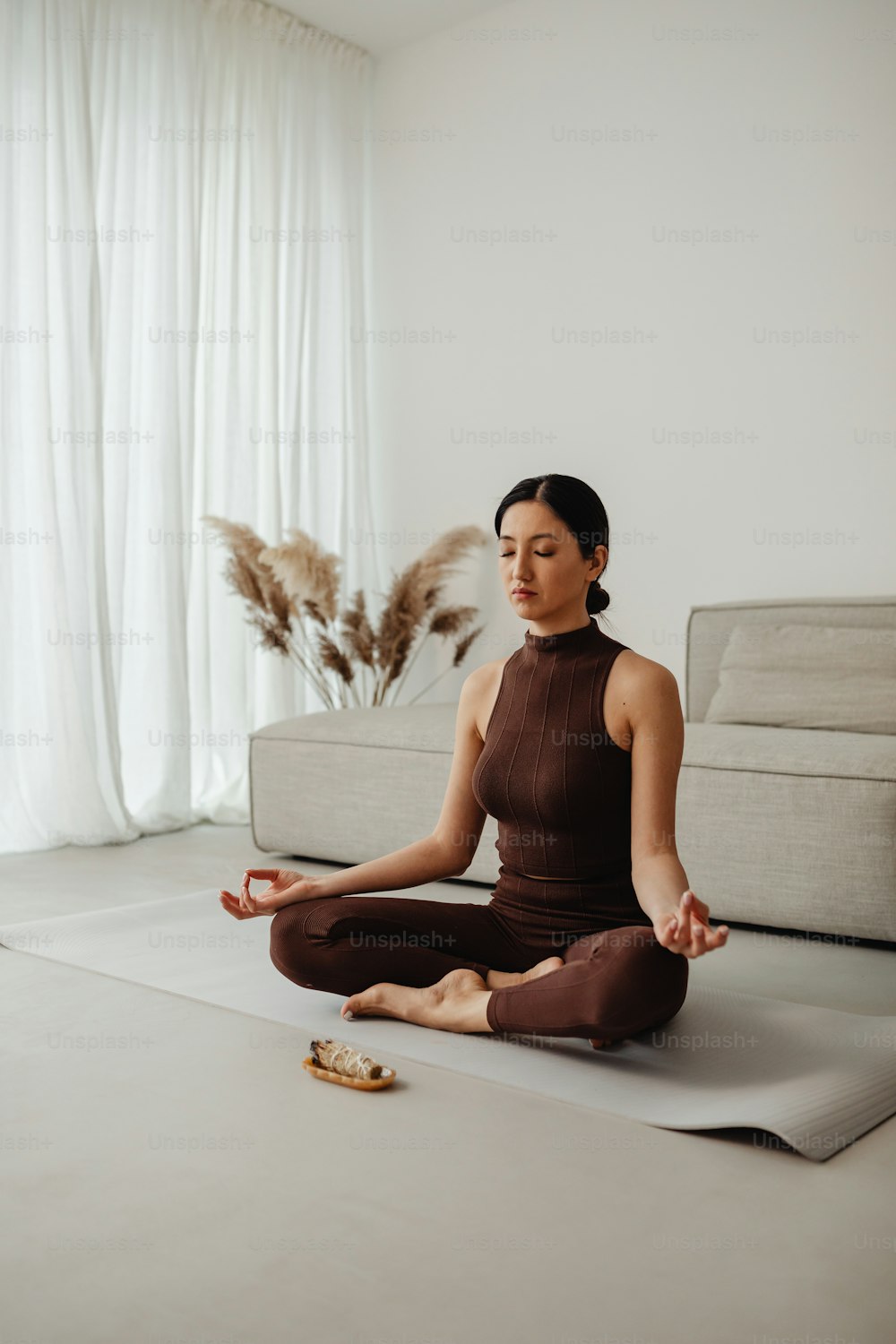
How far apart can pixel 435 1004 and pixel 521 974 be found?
148 mm

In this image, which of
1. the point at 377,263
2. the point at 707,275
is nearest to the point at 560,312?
the point at 707,275

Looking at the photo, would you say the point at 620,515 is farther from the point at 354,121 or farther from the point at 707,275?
the point at 354,121

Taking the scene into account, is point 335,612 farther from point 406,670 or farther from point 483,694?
point 483,694

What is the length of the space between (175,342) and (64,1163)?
317 centimetres

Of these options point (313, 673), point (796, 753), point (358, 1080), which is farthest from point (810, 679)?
A: point (313, 673)

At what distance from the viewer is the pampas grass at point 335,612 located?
4.17 metres

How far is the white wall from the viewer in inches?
146

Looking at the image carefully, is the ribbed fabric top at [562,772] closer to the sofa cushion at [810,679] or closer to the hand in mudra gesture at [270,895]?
the hand in mudra gesture at [270,895]

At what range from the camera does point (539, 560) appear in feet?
6.38

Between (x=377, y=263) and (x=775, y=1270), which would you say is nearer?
(x=775, y=1270)

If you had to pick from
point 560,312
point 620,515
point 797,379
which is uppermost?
point 560,312

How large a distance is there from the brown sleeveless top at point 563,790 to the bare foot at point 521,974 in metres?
0.07

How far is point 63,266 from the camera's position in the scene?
3791mm

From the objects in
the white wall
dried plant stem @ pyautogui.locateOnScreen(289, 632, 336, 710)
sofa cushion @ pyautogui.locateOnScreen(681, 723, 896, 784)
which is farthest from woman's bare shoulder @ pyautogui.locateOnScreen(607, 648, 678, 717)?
dried plant stem @ pyautogui.locateOnScreen(289, 632, 336, 710)
